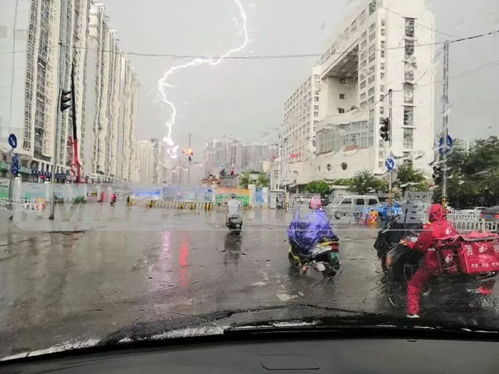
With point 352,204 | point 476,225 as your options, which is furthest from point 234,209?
point 476,225

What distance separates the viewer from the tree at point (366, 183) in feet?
19.1

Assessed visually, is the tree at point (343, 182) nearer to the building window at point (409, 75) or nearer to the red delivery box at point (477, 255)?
the building window at point (409, 75)

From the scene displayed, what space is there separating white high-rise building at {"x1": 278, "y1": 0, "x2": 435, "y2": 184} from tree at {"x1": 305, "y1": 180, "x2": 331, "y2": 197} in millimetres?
93

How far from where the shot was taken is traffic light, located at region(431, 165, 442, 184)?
19.4ft

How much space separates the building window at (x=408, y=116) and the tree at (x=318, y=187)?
1.22m

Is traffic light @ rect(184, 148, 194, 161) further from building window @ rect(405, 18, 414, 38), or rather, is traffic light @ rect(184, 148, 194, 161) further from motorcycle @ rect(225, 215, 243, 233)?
motorcycle @ rect(225, 215, 243, 233)

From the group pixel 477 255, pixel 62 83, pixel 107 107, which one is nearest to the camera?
pixel 477 255

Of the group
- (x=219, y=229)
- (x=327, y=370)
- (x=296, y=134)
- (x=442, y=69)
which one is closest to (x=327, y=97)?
(x=296, y=134)

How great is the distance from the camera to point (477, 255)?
12.9ft

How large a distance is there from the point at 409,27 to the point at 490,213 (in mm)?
2716

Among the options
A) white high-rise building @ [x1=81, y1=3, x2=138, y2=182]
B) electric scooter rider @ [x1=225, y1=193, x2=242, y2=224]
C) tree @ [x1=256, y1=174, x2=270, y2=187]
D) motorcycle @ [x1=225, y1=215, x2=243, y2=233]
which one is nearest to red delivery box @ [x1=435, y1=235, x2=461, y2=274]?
tree @ [x1=256, y1=174, x2=270, y2=187]

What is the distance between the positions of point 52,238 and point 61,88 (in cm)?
404

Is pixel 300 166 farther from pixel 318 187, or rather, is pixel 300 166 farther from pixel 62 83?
pixel 62 83

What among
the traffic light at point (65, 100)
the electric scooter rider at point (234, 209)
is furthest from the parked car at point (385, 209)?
the traffic light at point (65, 100)
